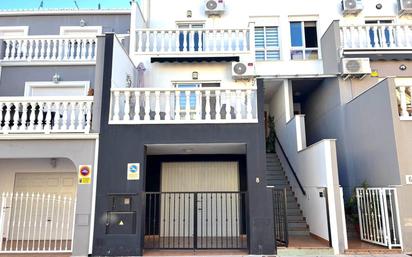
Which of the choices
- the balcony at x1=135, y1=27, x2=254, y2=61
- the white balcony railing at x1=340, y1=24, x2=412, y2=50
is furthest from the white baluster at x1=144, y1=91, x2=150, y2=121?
the white balcony railing at x1=340, y1=24, x2=412, y2=50

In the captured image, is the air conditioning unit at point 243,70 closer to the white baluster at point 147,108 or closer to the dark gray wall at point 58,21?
the white baluster at point 147,108

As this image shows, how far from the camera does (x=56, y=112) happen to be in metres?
7.76

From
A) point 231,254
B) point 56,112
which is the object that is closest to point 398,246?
point 231,254

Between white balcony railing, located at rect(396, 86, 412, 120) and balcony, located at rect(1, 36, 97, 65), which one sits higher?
balcony, located at rect(1, 36, 97, 65)

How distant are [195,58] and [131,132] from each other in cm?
440

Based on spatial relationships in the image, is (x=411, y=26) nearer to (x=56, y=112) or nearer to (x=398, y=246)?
(x=398, y=246)

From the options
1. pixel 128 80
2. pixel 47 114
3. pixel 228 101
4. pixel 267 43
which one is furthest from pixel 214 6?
pixel 47 114

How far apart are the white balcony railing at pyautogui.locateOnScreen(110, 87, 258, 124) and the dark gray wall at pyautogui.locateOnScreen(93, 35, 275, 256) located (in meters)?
0.17

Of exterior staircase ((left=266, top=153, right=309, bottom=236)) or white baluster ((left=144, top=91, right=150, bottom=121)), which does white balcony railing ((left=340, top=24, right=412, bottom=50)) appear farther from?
white baluster ((left=144, top=91, right=150, bottom=121))

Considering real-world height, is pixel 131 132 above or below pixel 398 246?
above

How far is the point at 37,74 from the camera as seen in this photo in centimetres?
1083

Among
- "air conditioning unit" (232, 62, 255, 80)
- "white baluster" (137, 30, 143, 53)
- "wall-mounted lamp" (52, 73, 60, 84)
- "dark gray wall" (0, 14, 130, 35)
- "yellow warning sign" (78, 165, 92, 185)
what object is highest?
"dark gray wall" (0, 14, 130, 35)

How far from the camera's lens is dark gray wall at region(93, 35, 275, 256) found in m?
7.15

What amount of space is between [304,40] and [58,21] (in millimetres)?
10205
